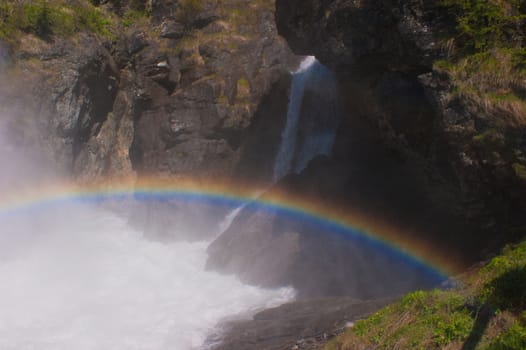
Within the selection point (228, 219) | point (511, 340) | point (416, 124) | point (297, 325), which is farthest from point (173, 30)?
point (511, 340)

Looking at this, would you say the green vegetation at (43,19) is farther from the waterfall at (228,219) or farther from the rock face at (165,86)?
the waterfall at (228,219)

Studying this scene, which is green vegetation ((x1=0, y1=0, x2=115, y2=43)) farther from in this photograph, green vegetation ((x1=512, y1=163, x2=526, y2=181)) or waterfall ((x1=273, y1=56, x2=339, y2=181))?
green vegetation ((x1=512, y1=163, x2=526, y2=181))

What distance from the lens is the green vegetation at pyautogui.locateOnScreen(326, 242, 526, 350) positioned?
5.85 m

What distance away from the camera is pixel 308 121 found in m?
21.8

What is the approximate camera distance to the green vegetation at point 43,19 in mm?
19203

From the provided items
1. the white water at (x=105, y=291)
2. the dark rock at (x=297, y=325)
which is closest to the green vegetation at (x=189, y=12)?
the white water at (x=105, y=291)

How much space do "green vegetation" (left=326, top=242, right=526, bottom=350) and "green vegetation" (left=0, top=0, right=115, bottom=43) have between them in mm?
19511

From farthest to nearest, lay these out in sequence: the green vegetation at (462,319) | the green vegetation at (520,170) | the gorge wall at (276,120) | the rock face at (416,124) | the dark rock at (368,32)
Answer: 1. the dark rock at (368,32)
2. the gorge wall at (276,120)
3. the rock face at (416,124)
4. the green vegetation at (520,170)
5. the green vegetation at (462,319)

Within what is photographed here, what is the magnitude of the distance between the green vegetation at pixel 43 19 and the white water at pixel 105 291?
28.8 feet

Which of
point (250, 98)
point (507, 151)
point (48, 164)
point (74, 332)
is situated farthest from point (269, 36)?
point (74, 332)

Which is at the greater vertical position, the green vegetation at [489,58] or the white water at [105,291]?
the green vegetation at [489,58]

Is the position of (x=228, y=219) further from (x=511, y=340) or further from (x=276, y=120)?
(x=511, y=340)

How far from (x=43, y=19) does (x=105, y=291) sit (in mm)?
13052

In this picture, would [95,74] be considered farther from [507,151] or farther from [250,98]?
[507,151]
